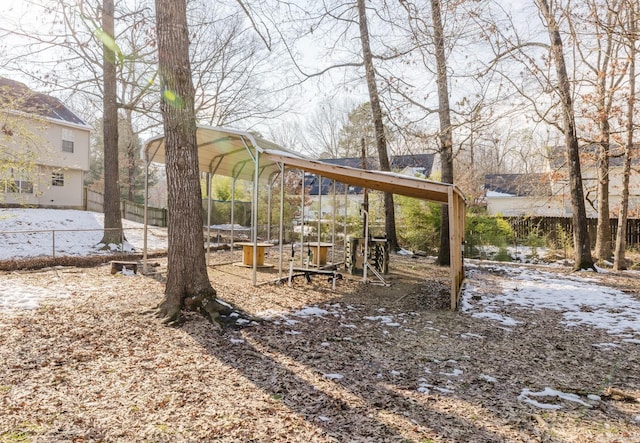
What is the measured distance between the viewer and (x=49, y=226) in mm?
17047

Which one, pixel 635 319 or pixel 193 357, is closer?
pixel 193 357

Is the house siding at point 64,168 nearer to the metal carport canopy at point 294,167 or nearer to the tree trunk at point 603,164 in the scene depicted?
the metal carport canopy at point 294,167

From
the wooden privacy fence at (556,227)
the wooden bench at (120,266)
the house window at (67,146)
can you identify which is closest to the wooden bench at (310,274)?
the wooden bench at (120,266)

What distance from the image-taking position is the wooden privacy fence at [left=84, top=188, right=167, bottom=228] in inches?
903

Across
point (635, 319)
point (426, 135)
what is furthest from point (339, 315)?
point (426, 135)

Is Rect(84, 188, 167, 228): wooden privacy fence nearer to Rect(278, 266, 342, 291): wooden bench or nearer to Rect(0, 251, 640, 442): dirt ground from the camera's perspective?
Rect(278, 266, 342, 291): wooden bench

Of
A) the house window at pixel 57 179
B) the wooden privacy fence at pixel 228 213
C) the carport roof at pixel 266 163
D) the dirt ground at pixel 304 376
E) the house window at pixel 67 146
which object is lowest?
the dirt ground at pixel 304 376

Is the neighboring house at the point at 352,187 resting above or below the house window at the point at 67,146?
below

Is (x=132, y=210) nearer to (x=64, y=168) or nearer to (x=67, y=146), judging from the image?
(x=64, y=168)

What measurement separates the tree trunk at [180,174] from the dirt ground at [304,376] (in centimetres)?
34

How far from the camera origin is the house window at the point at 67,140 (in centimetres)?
2280

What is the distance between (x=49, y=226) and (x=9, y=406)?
16.5m

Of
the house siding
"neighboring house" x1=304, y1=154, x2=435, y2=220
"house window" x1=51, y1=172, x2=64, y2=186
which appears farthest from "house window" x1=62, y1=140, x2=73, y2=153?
"neighboring house" x1=304, y1=154, x2=435, y2=220

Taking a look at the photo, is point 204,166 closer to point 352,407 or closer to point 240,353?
point 240,353
